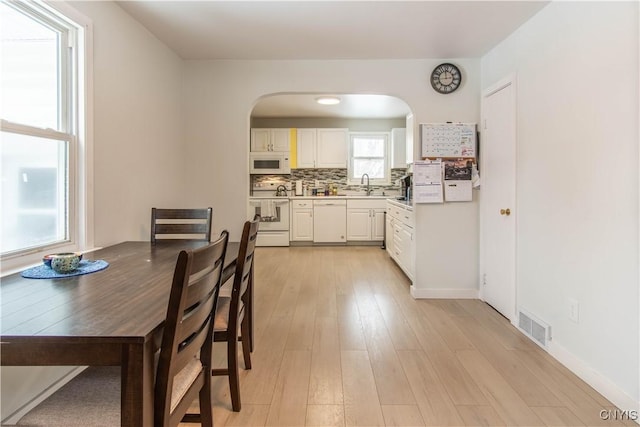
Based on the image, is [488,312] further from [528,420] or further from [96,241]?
[96,241]

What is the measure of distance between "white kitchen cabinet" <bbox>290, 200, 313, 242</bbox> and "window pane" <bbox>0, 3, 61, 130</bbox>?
451cm

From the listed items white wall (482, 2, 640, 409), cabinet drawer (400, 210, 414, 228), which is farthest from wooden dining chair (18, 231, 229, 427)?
cabinet drawer (400, 210, 414, 228)

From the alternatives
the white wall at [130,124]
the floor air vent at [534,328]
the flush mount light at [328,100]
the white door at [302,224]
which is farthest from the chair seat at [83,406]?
the white door at [302,224]

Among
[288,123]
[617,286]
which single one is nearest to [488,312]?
[617,286]

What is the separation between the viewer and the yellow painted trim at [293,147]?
6586 millimetres

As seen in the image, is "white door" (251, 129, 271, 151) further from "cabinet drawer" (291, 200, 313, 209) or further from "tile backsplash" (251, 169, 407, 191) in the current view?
"cabinet drawer" (291, 200, 313, 209)

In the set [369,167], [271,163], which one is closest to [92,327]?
[271,163]

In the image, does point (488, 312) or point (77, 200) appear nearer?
point (77, 200)

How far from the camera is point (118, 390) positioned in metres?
1.12

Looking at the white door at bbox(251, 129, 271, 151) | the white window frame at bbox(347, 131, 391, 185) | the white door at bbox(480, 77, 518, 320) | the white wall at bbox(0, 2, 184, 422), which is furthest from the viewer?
the white window frame at bbox(347, 131, 391, 185)

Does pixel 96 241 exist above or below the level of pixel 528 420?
above

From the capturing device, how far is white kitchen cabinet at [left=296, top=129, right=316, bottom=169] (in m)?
6.61

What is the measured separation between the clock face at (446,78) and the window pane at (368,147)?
3.50 m

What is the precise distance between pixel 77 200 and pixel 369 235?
4888 mm
